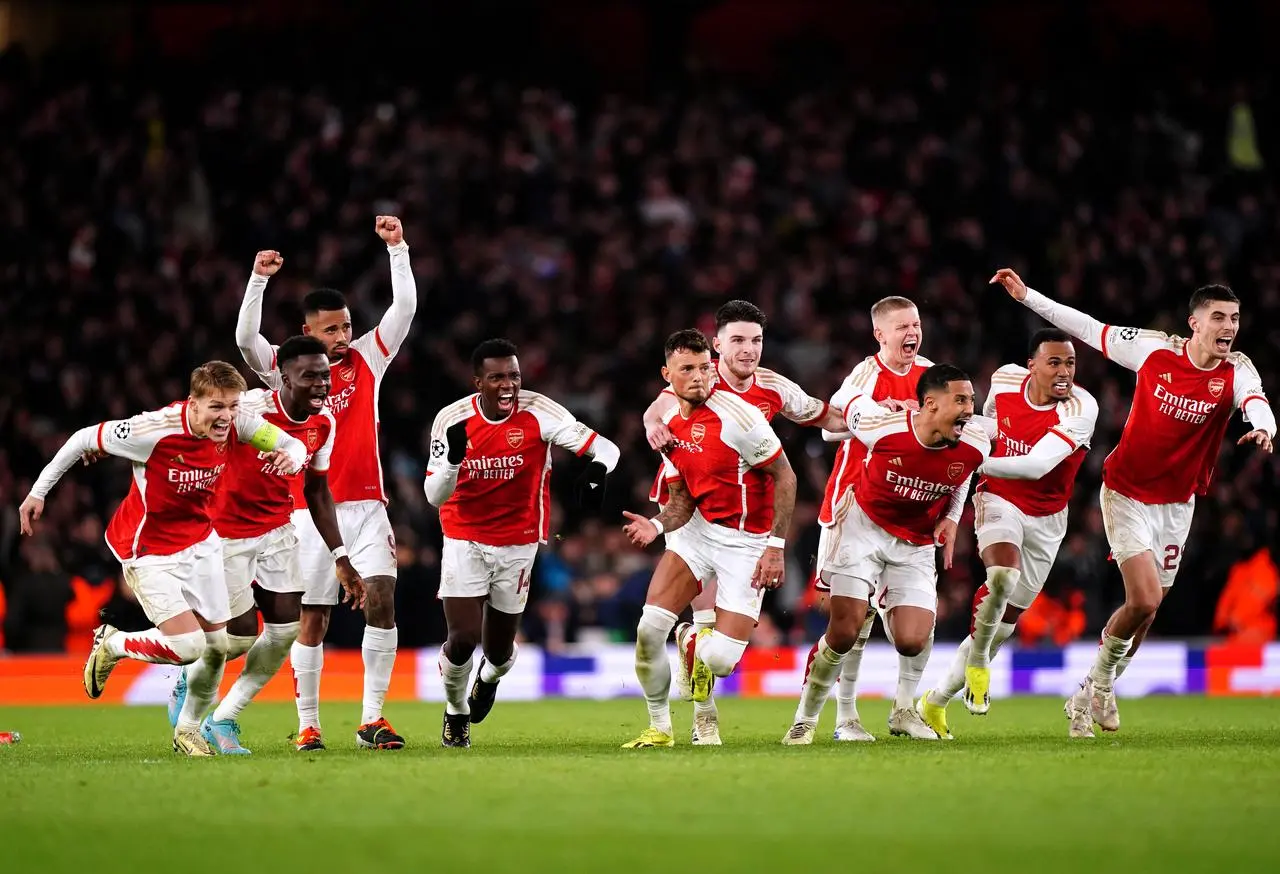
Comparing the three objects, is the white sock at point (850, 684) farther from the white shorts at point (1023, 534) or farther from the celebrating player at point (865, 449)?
the white shorts at point (1023, 534)

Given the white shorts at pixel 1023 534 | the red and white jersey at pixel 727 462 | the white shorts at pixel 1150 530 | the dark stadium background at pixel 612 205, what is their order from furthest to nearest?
the dark stadium background at pixel 612 205 → the white shorts at pixel 1023 534 → the white shorts at pixel 1150 530 → the red and white jersey at pixel 727 462

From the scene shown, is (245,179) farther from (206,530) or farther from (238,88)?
(206,530)

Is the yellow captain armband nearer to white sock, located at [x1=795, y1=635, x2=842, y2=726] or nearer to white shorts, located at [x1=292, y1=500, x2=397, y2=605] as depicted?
white shorts, located at [x1=292, y1=500, x2=397, y2=605]

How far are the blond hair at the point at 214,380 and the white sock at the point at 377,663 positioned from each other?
79.3 inches

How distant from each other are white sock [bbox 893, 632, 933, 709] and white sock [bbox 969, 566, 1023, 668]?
58 cm

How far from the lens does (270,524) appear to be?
1124 cm

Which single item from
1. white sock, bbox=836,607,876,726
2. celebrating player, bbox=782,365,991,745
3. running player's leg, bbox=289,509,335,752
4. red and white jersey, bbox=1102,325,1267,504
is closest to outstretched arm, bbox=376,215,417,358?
running player's leg, bbox=289,509,335,752

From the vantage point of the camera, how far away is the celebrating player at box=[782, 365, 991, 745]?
36.4 feet

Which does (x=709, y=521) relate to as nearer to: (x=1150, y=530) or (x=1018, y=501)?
(x=1018, y=501)

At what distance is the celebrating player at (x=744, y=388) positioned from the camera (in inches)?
462

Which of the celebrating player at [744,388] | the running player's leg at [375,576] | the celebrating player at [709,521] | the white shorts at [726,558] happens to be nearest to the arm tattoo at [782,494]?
the celebrating player at [709,521]

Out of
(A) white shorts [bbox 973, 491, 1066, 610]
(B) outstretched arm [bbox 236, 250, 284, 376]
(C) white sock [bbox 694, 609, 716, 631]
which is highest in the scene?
(B) outstretched arm [bbox 236, 250, 284, 376]

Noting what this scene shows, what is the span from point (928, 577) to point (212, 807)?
539 cm

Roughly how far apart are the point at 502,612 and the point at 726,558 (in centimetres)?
152
